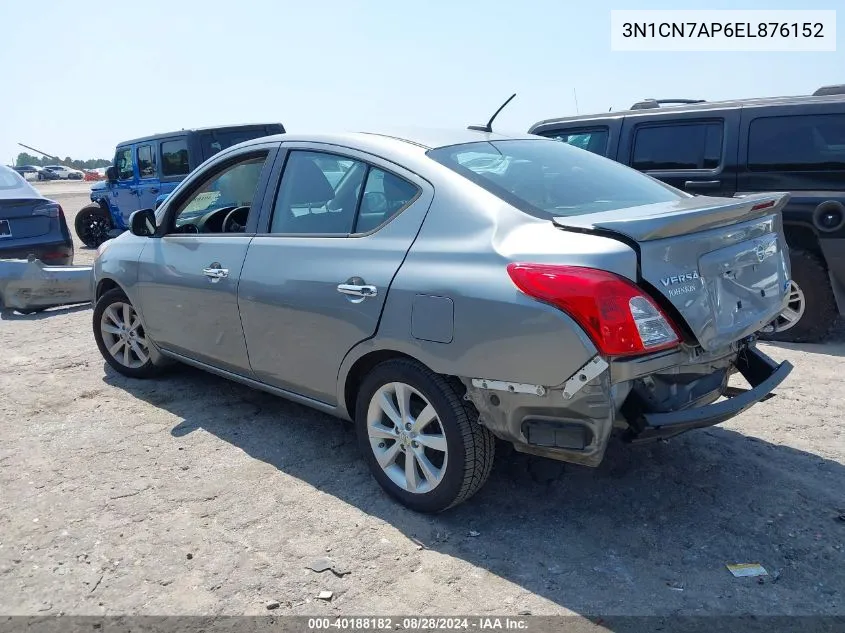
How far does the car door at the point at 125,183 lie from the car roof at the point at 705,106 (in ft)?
24.8

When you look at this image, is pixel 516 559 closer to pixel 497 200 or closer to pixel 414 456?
pixel 414 456

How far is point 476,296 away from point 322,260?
987 millimetres

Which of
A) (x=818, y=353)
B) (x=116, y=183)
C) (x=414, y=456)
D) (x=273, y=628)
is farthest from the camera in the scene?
(x=116, y=183)

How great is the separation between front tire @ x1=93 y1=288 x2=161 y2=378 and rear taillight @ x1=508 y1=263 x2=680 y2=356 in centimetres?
339

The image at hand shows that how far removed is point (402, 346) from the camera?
3.08 m

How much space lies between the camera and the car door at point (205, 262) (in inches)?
159

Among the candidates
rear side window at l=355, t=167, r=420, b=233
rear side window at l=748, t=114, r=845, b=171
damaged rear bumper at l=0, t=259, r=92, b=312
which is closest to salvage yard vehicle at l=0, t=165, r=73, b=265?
damaged rear bumper at l=0, t=259, r=92, b=312

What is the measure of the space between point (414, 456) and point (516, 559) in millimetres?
634

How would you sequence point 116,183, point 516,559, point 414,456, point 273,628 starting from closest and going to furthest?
point 273,628, point 516,559, point 414,456, point 116,183

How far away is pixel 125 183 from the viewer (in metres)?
12.4

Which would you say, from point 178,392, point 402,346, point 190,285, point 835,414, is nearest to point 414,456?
point 402,346

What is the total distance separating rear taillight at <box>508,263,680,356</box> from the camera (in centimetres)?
257

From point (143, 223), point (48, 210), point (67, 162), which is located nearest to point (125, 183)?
point (48, 210)

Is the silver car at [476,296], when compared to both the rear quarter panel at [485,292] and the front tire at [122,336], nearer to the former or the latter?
the rear quarter panel at [485,292]
